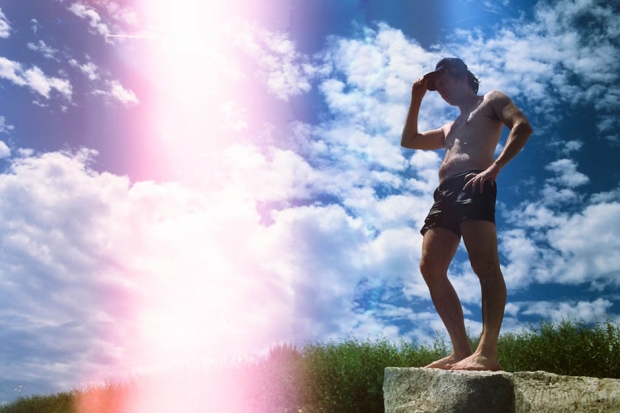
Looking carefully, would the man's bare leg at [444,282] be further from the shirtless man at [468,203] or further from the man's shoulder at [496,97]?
the man's shoulder at [496,97]

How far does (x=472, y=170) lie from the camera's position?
4098 mm

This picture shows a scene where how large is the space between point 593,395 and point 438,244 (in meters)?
1.46

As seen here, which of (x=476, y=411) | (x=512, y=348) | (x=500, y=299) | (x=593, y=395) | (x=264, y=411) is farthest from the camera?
(x=264, y=411)

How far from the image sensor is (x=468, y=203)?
4.00 m

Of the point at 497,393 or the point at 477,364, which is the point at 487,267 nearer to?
the point at 477,364

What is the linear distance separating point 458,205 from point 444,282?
2.11 ft

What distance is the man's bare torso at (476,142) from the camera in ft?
13.6

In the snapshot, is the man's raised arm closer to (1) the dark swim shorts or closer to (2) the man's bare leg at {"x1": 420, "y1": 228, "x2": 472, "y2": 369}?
(1) the dark swim shorts

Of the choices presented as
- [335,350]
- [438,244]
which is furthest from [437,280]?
[335,350]

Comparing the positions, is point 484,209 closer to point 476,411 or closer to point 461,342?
point 461,342

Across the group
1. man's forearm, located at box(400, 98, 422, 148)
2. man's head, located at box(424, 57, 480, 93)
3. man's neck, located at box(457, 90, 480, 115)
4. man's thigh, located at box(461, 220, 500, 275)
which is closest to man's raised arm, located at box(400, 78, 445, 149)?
man's forearm, located at box(400, 98, 422, 148)

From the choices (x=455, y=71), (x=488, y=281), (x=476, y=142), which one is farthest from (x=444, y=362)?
(x=455, y=71)

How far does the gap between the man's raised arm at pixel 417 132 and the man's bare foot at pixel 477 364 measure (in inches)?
69.4

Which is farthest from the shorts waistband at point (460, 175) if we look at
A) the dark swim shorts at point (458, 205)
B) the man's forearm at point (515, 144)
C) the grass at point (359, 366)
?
the grass at point (359, 366)
